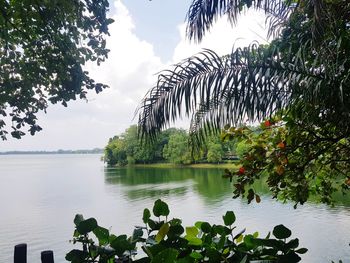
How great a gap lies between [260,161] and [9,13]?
9.08ft

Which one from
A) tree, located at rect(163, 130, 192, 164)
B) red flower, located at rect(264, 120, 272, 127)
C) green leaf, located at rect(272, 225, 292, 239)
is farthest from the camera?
tree, located at rect(163, 130, 192, 164)

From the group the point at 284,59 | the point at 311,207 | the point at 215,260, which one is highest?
the point at 284,59

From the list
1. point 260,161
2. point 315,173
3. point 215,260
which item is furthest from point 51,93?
point 215,260

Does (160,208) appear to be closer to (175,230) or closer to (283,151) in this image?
(175,230)

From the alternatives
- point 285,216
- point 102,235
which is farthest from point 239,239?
point 285,216

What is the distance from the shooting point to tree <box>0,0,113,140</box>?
3.81 m

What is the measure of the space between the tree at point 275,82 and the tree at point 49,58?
158 cm

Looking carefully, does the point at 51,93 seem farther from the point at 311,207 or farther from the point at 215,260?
the point at 311,207

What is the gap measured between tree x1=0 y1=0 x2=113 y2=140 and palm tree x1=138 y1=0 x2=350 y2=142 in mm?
1764

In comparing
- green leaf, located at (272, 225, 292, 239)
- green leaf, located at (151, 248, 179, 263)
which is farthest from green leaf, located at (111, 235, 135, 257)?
green leaf, located at (272, 225, 292, 239)

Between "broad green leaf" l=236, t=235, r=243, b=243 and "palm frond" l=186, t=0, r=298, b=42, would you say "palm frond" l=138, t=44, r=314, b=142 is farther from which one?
"broad green leaf" l=236, t=235, r=243, b=243

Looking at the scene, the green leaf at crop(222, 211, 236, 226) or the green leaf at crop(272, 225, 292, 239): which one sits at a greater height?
the green leaf at crop(222, 211, 236, 226)

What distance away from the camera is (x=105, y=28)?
4016 millimetres

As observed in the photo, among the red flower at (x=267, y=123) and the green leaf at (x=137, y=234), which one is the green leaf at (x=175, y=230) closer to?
the green leaf at (x=137, y=234)
